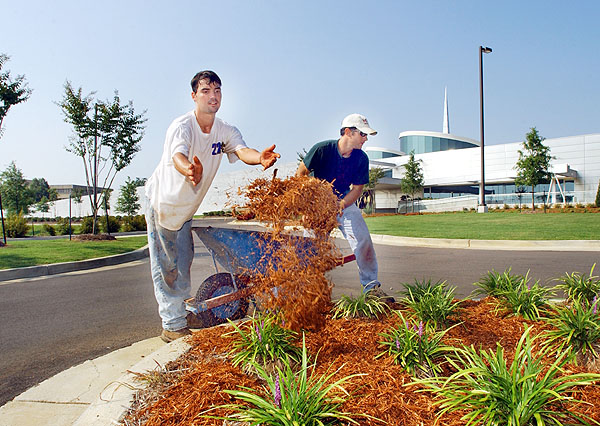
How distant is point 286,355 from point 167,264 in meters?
1.45

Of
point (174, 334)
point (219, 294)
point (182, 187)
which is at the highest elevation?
point (182, 187)

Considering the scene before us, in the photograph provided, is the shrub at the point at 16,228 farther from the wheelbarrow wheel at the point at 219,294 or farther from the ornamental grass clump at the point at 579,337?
the ornamental grass clump at the point at 579,337

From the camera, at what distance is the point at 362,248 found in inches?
165

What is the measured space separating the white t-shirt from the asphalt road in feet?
4.59

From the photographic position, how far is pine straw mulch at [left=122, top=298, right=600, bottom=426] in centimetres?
199

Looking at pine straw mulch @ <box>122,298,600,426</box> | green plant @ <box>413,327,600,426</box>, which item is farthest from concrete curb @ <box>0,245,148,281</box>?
green plant @ <box>413,327,600,426</box>

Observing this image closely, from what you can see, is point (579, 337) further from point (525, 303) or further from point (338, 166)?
point (338, 166)

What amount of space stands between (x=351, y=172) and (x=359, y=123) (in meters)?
0.50

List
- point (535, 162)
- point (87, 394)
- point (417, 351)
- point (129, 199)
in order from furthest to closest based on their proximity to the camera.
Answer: point (129, 199) → point (535, 162) → point (87, 394) → point (417, 351)

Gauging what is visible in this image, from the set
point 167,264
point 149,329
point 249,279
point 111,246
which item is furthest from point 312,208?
point 111,246

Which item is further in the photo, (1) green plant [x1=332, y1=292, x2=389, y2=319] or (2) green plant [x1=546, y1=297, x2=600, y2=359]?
(1) green plant [x1=332, y1=292, x2=389, y2=319]

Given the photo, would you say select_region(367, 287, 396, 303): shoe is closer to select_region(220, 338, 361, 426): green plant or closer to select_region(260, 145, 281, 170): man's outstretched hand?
select_region(260, 145, 281, 170): man's outstretched hand

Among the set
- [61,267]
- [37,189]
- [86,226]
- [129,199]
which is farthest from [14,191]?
[61,267]

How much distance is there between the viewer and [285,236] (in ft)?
9.62
